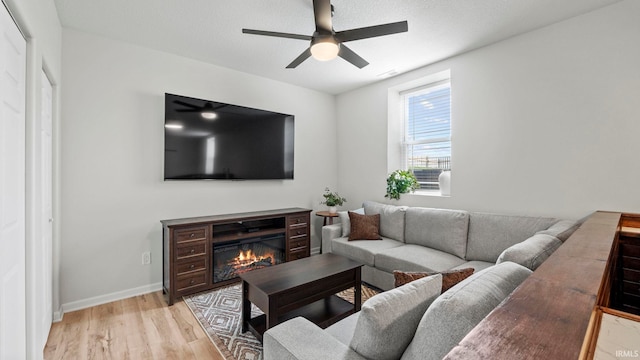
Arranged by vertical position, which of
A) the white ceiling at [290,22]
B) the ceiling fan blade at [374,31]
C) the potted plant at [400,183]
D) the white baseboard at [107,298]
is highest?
the white ceiling at [290,22]

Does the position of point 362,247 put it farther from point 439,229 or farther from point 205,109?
point 205,109

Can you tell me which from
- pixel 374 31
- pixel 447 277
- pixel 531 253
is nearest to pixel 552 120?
pixel 531 253

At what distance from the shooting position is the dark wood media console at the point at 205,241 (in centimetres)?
285

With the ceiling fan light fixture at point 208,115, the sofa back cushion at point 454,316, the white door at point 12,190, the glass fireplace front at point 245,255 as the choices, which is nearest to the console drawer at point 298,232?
the glass fireplace front at point 245,255

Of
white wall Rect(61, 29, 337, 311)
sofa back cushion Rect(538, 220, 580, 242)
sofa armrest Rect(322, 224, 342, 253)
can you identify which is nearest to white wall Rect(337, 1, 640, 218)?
sofa back cushion Rect(538, 220, 580, 242)

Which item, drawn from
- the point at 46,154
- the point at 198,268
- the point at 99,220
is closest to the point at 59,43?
the point at 46,154

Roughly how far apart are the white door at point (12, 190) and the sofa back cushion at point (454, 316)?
5.52 ft

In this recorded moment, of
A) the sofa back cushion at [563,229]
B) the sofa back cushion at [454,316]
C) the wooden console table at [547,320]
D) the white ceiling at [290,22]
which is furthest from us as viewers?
the white ceiling at [290,22]

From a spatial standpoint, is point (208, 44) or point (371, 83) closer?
point (208, 44)

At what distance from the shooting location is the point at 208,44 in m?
3.03

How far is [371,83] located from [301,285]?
10.7 ft

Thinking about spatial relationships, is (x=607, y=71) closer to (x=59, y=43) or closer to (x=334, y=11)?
(x=334, y=11)

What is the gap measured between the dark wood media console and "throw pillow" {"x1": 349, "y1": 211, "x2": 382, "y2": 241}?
2.69 feet

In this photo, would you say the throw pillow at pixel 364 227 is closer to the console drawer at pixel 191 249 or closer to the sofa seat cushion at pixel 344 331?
the console drawer at pixel 191 249
